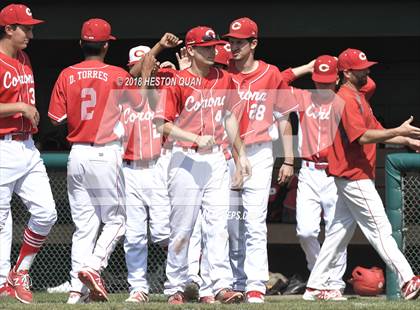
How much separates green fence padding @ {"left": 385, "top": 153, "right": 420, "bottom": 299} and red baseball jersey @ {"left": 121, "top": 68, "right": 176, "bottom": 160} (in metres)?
1.80

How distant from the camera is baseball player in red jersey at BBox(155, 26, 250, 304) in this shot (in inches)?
287

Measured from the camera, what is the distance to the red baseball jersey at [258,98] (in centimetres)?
791

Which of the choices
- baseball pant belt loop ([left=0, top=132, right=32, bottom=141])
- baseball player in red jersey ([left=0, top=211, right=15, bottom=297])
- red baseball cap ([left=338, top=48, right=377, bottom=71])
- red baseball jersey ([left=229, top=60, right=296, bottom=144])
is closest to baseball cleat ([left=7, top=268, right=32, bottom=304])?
baseball player in red jersey ([left=0, top=211, right=15, bottom=297])

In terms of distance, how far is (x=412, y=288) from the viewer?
7.41m

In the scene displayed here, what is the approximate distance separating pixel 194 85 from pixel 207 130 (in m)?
0.30

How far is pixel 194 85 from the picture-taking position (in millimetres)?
7352

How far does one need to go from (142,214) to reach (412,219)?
248 cm

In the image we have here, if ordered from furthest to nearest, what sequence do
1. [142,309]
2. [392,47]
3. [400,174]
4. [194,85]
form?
[392,47], [400,174], [194,85], [142,309]

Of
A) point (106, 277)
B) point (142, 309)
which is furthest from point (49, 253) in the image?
point (142, 309)

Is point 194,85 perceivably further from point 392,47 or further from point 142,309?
point 392,47

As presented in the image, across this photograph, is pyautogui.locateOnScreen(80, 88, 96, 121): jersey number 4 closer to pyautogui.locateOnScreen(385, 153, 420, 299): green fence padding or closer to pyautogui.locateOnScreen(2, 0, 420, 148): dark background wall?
pyautogui.locateOnScreen(385, 153, 420, 299): green fence padding

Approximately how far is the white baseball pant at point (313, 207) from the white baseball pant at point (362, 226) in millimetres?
707

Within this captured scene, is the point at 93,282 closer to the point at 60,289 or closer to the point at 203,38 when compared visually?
the point at 203,38

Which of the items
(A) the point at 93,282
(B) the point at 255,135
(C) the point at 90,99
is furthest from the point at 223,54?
(A) the point at 93,282
